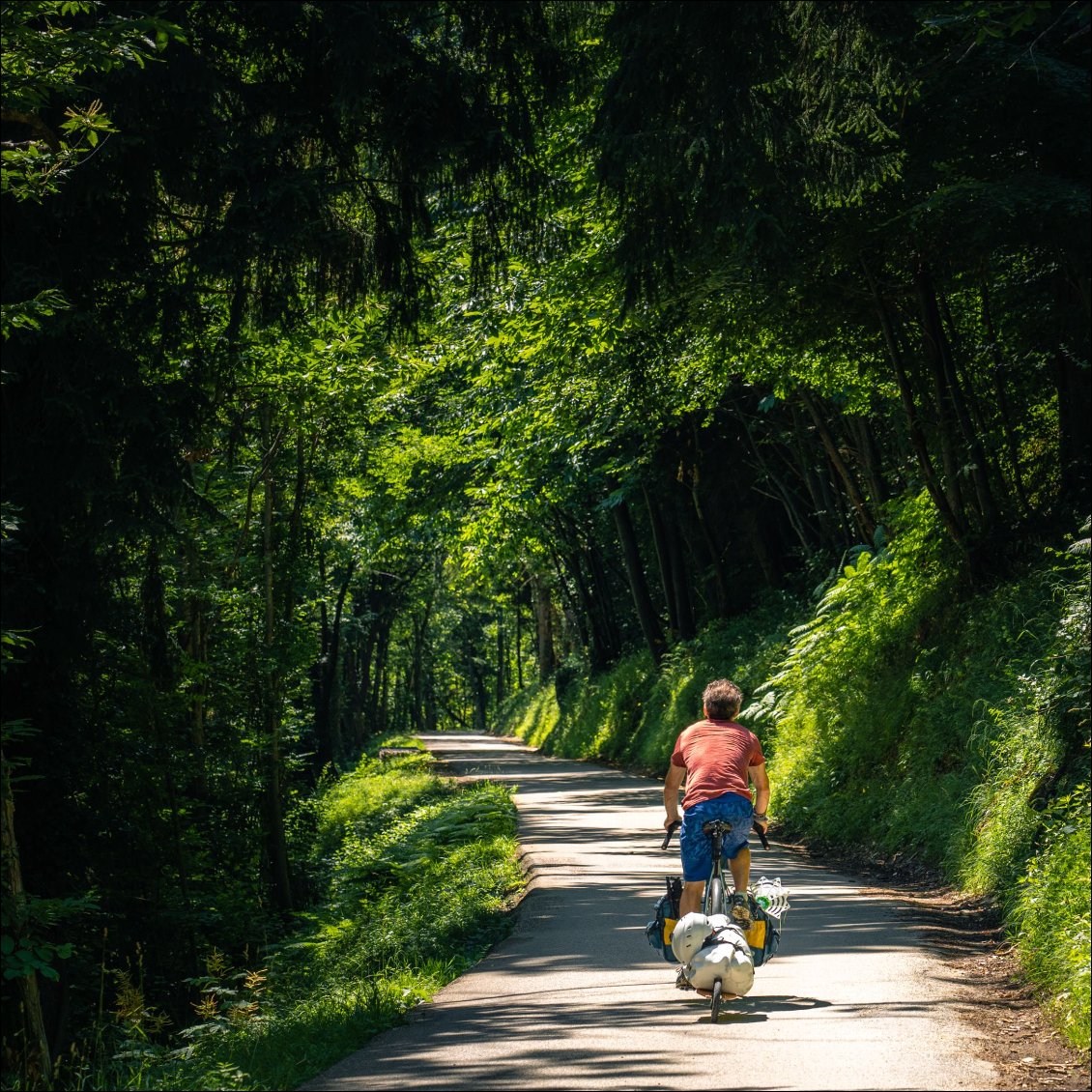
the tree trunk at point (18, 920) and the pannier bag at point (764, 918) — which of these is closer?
the pannier bag at point (764, 918)

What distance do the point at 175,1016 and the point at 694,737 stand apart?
25.3ft

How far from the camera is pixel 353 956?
11148 millimetres

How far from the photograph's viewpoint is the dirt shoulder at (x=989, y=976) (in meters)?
5.89

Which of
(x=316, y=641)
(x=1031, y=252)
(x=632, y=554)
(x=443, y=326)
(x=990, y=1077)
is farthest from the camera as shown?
(x=632, y=554)

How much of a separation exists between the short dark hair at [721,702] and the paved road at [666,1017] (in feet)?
5.31

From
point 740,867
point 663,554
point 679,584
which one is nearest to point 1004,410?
point 740,867

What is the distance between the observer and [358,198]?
986 cm

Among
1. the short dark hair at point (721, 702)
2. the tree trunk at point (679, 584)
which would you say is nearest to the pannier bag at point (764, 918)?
the short dark hair at point (721, 702)

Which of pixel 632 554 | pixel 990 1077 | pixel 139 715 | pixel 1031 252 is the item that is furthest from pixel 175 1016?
pixel 632 554

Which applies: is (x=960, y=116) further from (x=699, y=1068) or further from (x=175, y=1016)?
(x=175, y=1016)

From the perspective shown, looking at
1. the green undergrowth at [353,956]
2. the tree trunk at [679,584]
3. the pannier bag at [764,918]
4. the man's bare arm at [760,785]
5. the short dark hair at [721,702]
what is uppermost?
the tree trunk at [679,584]

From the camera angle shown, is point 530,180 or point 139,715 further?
point 139,715

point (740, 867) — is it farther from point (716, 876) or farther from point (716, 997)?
point (716, 997)

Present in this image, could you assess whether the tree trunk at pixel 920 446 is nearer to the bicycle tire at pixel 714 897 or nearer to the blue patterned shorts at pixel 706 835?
the blue patterned shorts at pixel 706 835
